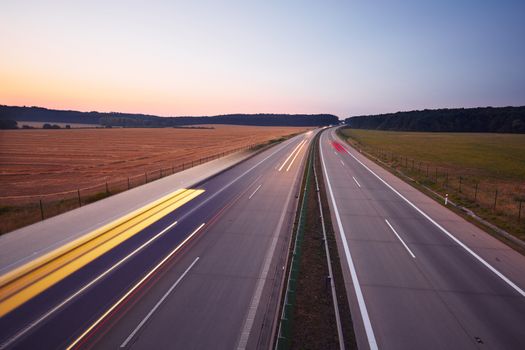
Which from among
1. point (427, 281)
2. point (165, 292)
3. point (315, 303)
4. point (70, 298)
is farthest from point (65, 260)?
point (427, 281)

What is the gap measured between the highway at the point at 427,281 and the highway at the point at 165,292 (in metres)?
3.25

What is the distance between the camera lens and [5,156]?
58.3m

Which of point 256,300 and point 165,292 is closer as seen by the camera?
point 256,300

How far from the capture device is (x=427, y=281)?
1237 centimetres

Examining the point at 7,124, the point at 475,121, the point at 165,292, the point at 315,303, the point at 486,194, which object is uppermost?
the point at 475,121

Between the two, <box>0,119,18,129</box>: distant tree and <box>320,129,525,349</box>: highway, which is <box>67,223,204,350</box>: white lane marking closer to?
<box>320,129,525,349</box>: highway

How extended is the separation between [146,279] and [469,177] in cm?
3892

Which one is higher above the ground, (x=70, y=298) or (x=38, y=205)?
(x=38, y=205)

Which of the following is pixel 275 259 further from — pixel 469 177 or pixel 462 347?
pixel 469 177

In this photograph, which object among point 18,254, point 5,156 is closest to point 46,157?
point 5,156

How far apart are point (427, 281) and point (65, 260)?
15569 mm

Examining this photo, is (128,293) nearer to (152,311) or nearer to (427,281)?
(152,311)

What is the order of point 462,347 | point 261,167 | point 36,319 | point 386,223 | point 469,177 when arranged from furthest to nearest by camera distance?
point 261,167 → point 469,177 → point 386,223 → point 36,319 → point 462,347

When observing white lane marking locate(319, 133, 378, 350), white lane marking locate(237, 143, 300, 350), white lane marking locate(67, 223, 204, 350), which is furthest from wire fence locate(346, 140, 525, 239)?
white lane marking locate(67, 223, 204, 350)
